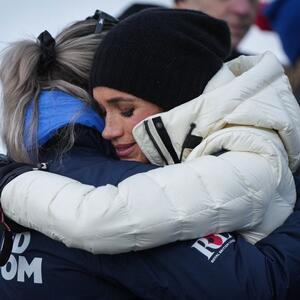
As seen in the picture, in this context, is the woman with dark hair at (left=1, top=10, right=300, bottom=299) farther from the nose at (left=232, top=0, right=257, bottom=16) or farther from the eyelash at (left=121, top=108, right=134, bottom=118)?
the nose at (left=232, top=0, right=257, bottom=16)

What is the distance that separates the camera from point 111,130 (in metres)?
1.63

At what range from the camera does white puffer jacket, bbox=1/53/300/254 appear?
4.30 ft

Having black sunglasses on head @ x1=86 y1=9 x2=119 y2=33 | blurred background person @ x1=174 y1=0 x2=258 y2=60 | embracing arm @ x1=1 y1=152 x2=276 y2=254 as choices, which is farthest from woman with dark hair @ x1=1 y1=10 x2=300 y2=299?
blurred background person @ x1=174 y1=0 x2=258 y2=60

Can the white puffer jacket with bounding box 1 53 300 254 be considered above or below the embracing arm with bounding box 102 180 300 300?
above

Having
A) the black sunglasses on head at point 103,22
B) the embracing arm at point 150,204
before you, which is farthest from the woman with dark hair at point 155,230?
the black sunglasses on head at point 103,22

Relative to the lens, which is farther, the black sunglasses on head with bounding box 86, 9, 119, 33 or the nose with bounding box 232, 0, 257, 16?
the nose with bounding box 232, 0, 257, 16

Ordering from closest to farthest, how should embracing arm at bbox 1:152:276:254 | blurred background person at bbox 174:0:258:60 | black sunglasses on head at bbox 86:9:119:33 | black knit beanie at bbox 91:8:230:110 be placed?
embracing arm at bbox 1:152:276:254, black knit beanie at bbox 91:8:230:110, black sunglasses on head at bbox 86:9:119:33, blurred background person at bbox 174:0:258:60

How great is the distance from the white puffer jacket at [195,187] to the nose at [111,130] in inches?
2.6

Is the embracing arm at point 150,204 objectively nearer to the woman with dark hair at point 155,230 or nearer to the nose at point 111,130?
the woman with dark hair at point 155,230

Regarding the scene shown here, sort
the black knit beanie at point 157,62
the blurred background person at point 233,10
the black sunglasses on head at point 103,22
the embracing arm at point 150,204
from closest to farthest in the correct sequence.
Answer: the embracing arm at point 150,204 → the black knit beanie at point 157,62 → the black sunglasses on head at point 103,22 → the blurred background person at point 233,10

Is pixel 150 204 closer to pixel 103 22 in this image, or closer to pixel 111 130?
pixel 111 130

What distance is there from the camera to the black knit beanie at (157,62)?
162cm

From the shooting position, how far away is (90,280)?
1461 mm

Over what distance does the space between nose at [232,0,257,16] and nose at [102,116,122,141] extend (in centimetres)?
148
